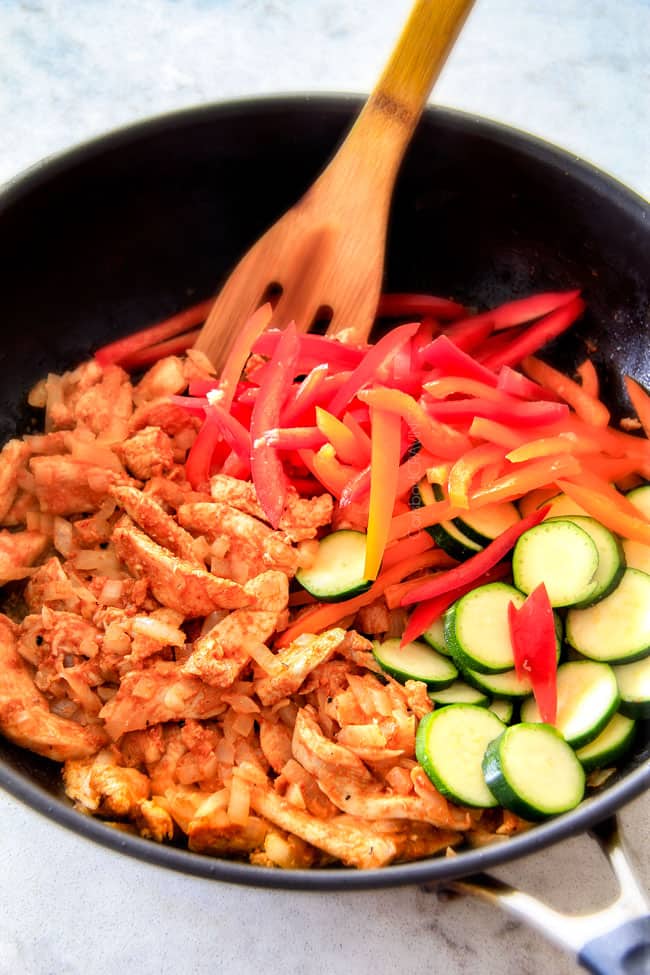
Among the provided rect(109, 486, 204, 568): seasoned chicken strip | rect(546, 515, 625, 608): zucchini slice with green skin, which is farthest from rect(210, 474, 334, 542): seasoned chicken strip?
rect(546, 515, 625, 608): zucchini slice with green skin

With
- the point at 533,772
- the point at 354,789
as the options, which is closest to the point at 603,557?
the point at 533,772

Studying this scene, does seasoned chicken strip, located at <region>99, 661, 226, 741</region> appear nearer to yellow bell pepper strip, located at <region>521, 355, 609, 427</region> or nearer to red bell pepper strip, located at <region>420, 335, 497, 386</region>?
red bell pepper strip, located at <region>420, 335, 497, 386</region>

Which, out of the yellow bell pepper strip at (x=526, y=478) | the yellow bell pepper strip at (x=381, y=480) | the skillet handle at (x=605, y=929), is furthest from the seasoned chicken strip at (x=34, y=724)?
the yellow bell pepper strip at (x=526, y=478)

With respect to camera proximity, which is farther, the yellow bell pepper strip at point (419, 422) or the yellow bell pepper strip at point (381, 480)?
the yellow bell pepper strip at point (419, 422)

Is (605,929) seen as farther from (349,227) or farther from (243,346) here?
(349,227)

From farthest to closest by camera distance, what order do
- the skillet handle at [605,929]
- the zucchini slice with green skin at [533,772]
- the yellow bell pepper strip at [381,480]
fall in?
the yellow bell pepper strip at [381,480] < the zucchini slice with green skin at [533,772] < the skillet handle at [605,929]

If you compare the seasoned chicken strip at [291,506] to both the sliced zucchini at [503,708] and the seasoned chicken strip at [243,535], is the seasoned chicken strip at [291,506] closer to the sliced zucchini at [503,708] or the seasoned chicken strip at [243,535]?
the seasoned chicken strip at [243,535]
